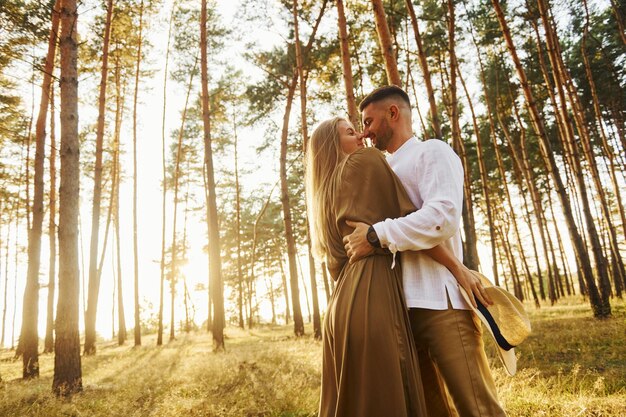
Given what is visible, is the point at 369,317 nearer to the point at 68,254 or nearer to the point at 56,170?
the point at 68,254

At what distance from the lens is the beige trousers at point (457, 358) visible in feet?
5.75

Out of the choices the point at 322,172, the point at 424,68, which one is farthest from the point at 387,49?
the point at 322,172

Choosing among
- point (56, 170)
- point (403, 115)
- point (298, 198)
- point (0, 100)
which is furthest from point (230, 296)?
point (403, 115)

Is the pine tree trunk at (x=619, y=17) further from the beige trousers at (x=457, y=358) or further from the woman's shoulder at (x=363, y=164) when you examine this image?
the beige trousers at (x=457, y=358)

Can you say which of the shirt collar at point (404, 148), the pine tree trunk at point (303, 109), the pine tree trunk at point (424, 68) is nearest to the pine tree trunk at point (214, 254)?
the pine tree trunk at point (303, 109)

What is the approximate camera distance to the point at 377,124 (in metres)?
2.40

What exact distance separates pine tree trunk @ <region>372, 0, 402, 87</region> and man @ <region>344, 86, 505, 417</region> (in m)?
4.77

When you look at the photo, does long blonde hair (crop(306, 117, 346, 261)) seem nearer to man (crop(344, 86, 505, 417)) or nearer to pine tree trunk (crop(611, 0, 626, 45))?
man (crop(344, 86, 505, 417))

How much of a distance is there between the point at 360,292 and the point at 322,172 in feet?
2.68

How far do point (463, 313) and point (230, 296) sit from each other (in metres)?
43.0

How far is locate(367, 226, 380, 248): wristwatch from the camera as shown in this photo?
73.8 inches

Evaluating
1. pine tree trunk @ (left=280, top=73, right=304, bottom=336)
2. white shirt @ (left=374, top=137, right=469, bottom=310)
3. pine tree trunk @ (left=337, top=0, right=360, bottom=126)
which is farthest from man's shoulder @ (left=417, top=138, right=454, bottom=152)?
pine tree trunk @ (left=280, top=73, right=304, bottom=336)

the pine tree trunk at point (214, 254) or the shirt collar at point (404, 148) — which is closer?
the shirt collar at point (404, 148)

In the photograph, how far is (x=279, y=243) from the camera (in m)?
34.8
